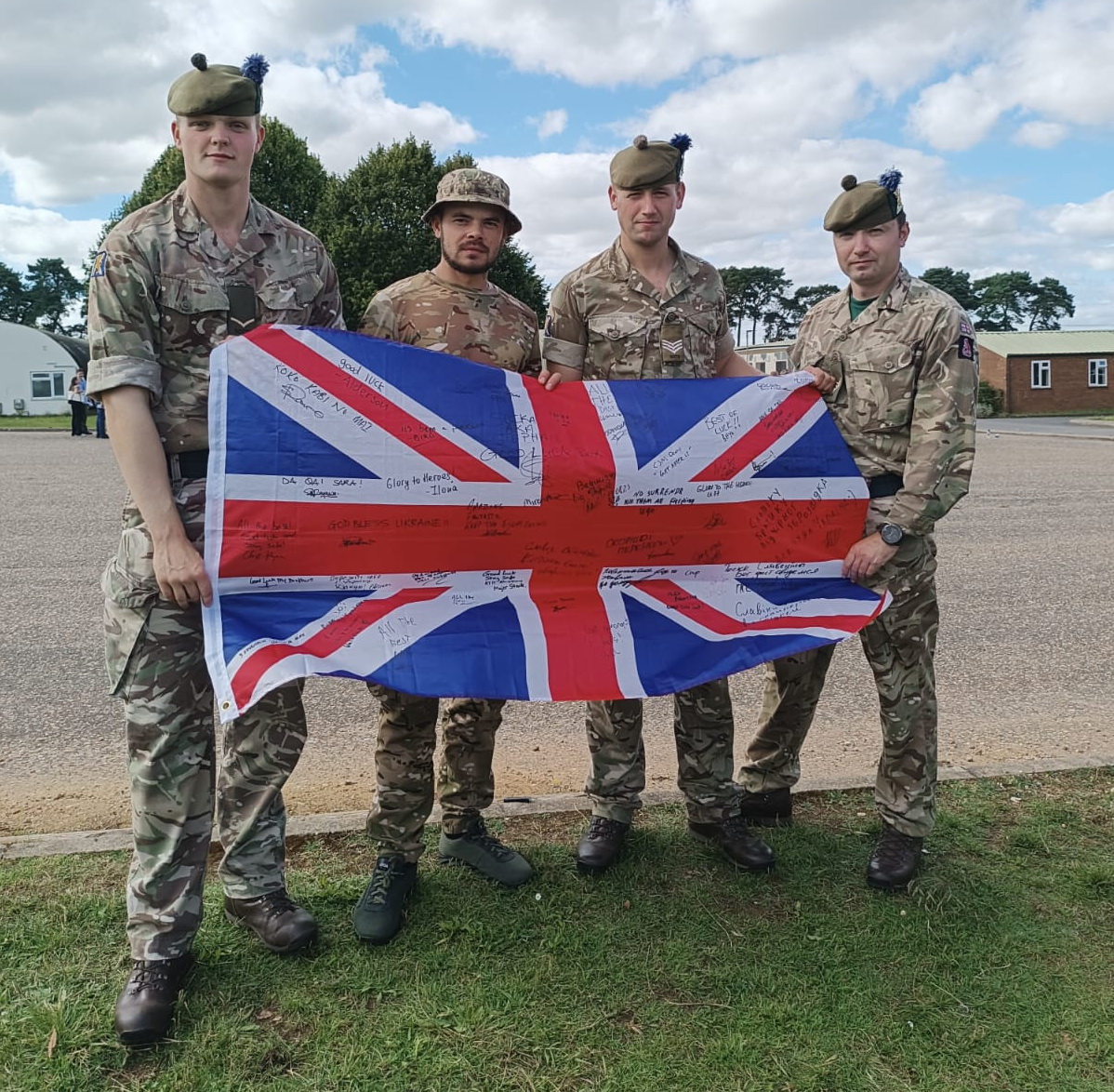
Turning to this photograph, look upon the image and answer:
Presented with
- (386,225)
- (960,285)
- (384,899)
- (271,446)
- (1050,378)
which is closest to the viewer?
(271,446)

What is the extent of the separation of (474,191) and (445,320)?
1.39 ft

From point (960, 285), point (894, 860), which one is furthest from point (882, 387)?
point (960, 285)

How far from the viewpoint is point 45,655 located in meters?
5.59

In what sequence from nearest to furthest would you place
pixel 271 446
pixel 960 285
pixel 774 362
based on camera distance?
pixel 271 446 < pixel 774 362 < pixel 960 285

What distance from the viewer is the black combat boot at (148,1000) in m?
2.32

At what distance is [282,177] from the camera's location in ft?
107

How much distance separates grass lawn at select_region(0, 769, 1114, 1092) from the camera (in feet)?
7.42

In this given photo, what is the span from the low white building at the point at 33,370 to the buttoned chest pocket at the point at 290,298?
50.3 meters

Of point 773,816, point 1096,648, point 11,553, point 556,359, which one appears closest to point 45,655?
point 11,553

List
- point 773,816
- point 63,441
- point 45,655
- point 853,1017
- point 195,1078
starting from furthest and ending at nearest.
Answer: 1. point 63,441
2. point 45,655
3. point 773,816
4. point 853,1017
5. point 195,1078

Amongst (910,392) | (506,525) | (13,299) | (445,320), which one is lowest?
(506,525)

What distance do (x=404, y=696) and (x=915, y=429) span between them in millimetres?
1886

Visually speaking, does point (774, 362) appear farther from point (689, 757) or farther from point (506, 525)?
point (506, 525)

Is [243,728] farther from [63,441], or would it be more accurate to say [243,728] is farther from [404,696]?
[63,441]
